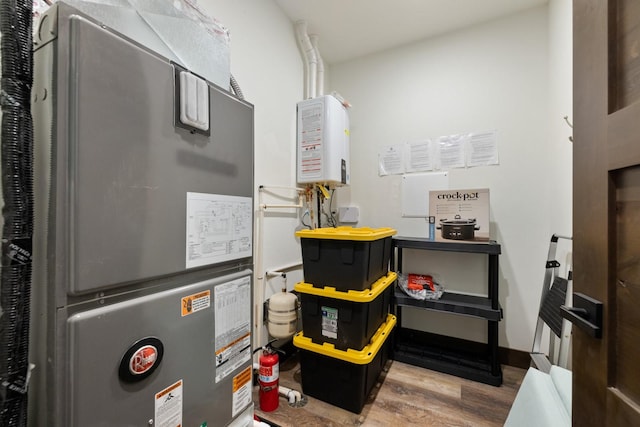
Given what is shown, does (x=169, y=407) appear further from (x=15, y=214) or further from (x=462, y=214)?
(x=462, y=214)

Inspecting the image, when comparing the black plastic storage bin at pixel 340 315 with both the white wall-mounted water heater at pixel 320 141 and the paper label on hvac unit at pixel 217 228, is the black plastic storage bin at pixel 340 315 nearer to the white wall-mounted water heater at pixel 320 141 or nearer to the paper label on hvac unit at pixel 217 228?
the paper label on hvac unit at pixel 217 228

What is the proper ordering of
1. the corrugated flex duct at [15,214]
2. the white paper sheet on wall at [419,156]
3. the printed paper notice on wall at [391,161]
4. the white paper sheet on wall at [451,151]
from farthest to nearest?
1. the printed paper notice on wall at [391,161]
2. the white paper sheet on wall at [419,156]
3. the white paper sheet on wall at [451,151]
4. the corrugated flex duct at [15,214]

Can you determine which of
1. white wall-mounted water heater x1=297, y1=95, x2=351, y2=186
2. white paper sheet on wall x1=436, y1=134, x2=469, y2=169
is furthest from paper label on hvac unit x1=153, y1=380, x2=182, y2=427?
white paper sheet on wall x1=436, y1=134, x2=469, y2=169

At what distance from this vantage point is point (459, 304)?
1.84 metres

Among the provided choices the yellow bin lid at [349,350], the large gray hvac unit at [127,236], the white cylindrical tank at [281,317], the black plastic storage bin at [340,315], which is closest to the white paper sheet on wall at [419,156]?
the black plastic storage bin at [340,315]

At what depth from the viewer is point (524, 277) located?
1959mm

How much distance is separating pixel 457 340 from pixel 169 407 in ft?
7.24

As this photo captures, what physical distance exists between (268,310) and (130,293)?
4.03 ft

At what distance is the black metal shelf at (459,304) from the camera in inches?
68.8

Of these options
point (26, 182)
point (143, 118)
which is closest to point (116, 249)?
point (26, 182)

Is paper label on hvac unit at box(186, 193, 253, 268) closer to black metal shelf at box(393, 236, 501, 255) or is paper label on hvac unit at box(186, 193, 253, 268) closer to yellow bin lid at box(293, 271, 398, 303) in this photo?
yellow bin lid at box(293, 271, 398, 303)

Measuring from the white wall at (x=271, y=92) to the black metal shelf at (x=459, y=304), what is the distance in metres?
0.92

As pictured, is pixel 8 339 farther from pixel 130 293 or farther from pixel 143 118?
pixel 143 118

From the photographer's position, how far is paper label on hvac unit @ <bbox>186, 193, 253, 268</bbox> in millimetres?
757
